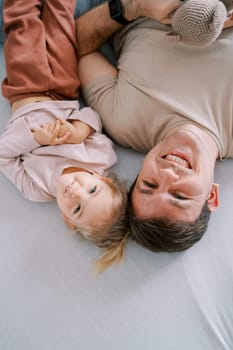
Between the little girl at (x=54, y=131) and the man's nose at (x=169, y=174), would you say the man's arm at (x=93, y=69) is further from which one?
the man's nose at (x=169, y=174)

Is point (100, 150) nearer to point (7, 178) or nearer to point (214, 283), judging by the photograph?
point (7, 178)

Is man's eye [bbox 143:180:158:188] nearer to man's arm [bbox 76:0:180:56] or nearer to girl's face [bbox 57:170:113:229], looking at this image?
girl's face [bbox 57:170:113:229]

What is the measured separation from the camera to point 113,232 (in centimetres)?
79

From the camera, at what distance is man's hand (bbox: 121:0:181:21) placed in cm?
85

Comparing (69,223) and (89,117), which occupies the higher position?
(89,117)

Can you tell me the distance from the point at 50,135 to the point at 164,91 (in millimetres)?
283

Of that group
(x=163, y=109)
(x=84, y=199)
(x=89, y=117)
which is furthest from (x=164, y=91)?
(x=84, y=199)

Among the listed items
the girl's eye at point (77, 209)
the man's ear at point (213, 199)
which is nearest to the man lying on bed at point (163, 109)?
the man's ear at point (213, 199)

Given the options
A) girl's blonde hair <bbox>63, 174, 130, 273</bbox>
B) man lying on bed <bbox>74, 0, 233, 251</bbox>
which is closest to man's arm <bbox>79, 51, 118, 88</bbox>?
man lying on bed <bbox>74, 0, 233, 251</bbox>

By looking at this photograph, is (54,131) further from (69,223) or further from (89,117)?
(69,223)

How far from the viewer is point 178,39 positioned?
0.81m

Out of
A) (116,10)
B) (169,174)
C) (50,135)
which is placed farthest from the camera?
(116,10)

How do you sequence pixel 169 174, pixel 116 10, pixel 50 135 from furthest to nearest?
pixel 116 10
pixel 50 135
pixel 169 174

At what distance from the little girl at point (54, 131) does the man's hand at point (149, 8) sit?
0.15m
